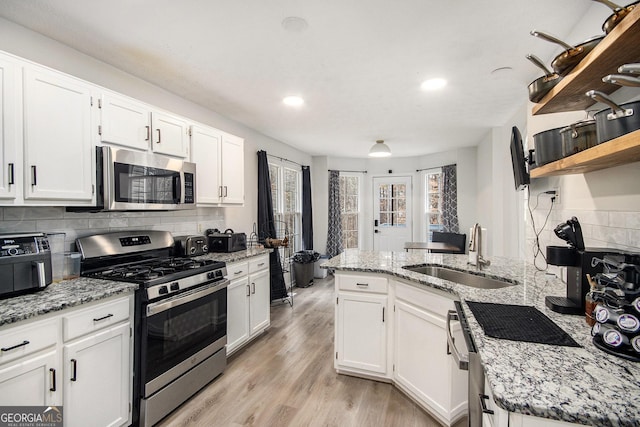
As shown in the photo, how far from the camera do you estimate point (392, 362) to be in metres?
2.31

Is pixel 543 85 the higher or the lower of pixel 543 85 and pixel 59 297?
the higher

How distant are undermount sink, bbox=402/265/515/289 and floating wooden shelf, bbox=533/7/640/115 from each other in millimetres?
1082

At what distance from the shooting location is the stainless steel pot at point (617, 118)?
34.1 inches

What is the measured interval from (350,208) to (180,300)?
5.04 metres

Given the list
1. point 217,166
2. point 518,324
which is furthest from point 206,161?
point 518,324

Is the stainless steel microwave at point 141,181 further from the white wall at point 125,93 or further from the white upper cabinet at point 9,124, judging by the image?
the white upper cabinet at point 9,124

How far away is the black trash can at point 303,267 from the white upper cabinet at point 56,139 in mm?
3669

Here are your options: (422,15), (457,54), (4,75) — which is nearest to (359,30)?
(422,15)

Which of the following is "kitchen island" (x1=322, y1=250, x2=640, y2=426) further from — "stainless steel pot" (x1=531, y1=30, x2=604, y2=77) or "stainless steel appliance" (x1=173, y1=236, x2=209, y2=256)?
"stainless steel appliance" (x1=173, y1=236, x2=209, y2=256)

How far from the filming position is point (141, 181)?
7.41ft

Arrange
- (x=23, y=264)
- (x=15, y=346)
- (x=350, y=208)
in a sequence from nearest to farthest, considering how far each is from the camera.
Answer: (x=15, y=346), (x=23, y=264), (x=350, y=208)

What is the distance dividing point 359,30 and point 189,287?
211cm

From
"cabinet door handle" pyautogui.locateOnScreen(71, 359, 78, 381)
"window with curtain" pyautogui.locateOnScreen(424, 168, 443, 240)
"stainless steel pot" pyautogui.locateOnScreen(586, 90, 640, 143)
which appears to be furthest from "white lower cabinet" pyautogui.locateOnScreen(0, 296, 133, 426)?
"window with curtain" pyautogui.locateOnScreen(424, 168, 443, 240)

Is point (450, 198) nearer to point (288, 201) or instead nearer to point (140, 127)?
point (288, 201)
